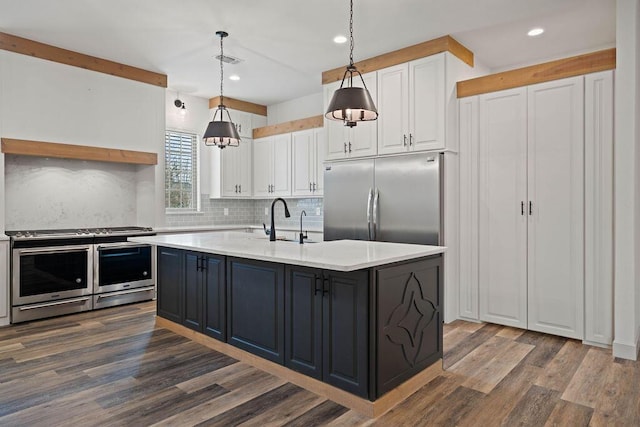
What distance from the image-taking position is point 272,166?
6.62m

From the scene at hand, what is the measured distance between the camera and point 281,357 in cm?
288

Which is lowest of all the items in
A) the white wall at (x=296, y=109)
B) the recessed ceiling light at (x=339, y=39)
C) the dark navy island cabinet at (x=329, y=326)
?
the dark navy island cabinet at (x=329, y=326)

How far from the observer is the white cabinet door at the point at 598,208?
3.43 meters

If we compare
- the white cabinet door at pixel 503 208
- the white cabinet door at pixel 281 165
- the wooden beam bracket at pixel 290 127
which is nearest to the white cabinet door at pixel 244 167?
the wooden beam bracket at pixel 290 127

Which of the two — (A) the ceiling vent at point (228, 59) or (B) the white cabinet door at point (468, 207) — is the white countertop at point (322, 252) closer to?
(B) the white cabinet door at point (468, 207)

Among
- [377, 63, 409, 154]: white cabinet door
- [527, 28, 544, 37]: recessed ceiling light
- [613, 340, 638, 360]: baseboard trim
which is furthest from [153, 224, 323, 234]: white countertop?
[613, 340, 638, 360]: baseboard trim

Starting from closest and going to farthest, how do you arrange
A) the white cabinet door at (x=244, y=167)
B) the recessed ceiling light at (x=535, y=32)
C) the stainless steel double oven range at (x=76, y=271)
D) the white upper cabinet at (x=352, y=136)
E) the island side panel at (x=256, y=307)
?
the island side panel at (x=256, y=307), the recessed ceiling light at (x=535, y=32), the stainless steel double oven range at (x=76, y=271), the white upper cabinet at (x=352, y=136), the white cabinet door at (x=244, y=167)

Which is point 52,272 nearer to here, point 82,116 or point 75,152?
point 75,152

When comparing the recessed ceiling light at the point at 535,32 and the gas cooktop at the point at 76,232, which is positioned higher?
the recessed ceiling light at the point at 535,32

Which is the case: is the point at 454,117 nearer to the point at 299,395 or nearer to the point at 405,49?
the point at 405,49

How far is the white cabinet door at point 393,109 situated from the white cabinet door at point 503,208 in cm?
78

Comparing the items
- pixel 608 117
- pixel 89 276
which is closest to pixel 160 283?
pixel 89 276

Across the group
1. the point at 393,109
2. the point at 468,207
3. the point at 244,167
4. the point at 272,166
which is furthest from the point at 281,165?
the point at 468,207

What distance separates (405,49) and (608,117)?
2.05 meters
